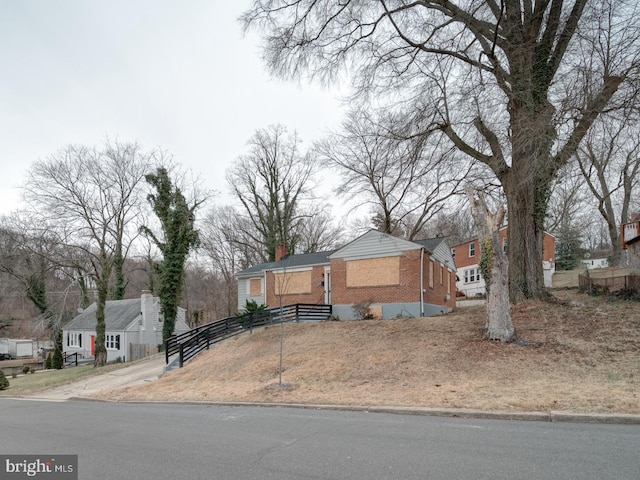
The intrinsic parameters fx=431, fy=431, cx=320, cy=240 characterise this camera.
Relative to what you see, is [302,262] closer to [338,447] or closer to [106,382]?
[106,382]

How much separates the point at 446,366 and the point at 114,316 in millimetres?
33587

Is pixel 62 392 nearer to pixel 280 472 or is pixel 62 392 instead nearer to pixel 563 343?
pixel 280 472

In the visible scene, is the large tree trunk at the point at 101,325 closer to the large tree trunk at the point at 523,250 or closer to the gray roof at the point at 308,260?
the gray roof at the point at 308,260

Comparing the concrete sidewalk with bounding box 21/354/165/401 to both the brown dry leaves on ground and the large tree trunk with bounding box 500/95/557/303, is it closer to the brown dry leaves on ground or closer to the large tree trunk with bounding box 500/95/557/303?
the brown dry leaves on ground

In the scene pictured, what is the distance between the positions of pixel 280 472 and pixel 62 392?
16772 mm

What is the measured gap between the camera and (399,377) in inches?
429

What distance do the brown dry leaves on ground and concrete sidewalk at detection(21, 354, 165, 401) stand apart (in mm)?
1898

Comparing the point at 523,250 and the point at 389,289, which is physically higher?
the point at 523,250

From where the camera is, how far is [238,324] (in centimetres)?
2120

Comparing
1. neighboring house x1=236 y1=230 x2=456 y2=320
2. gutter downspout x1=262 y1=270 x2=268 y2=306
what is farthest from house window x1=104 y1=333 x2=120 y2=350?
neighboring house x1=236 y1=230 x2=456 y2=320

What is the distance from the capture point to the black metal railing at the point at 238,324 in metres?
19.7

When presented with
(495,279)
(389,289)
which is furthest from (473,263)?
(495,279)

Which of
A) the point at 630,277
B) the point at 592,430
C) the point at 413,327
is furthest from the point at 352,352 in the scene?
the point at 630,277

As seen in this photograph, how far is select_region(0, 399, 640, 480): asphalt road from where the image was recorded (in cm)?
477
